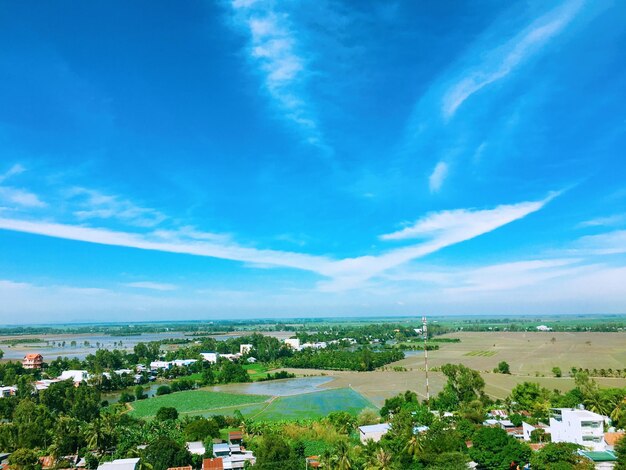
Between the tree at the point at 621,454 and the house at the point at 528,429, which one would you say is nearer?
the tree at the point at 621,454

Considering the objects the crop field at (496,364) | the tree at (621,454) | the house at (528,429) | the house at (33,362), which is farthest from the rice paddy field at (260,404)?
the house at (33,362)

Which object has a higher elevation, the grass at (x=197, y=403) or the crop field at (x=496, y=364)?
the crop field at (x=496, y=364)

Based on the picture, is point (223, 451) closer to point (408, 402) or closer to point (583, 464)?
point (408, 402)

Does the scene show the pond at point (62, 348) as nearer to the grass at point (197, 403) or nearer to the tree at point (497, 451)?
the grass at point (197, 403)

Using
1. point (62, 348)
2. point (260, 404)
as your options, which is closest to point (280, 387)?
point (260, 404)

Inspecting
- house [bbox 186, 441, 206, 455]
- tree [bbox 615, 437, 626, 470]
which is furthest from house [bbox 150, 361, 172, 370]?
tree [bbox 615, 437, 626, 470]

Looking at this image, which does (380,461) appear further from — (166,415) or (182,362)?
(182,362)
